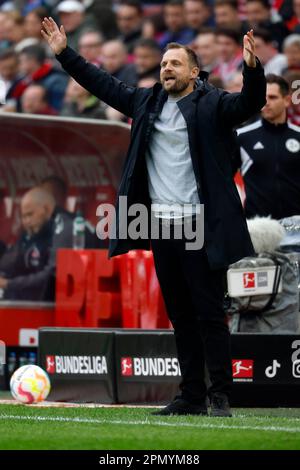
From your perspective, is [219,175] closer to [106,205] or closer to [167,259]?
[167,259]

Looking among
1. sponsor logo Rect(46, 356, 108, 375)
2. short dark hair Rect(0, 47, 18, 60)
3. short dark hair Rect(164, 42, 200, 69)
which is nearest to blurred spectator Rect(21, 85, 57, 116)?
short dark hair Rect(0, 47, 18, 60)

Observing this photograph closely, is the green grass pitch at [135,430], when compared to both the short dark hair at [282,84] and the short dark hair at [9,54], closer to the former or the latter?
the short dark hair at [282,84]

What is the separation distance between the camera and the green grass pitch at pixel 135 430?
6246mm

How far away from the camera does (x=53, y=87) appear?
15633 millimetres

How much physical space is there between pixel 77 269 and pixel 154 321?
Answer: 98cm

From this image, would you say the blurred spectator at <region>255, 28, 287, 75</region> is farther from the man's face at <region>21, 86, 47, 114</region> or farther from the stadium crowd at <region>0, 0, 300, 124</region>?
the man's face at <region>21, 86, 47, 114</region>

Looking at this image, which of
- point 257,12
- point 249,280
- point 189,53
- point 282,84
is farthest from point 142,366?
point 257,12

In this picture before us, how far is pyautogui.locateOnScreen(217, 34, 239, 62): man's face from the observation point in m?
13.7

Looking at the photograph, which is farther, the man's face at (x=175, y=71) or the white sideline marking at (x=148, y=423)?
the man's face at (x=175, y=71)

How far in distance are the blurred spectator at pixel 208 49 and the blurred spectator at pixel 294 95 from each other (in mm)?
2329

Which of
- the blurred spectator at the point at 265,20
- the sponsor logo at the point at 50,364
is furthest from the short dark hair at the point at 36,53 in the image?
the sponsor logo at the point at 50,364

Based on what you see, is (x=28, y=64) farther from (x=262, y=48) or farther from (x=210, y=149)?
(x=210, y=149)

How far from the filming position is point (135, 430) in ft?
22.5
